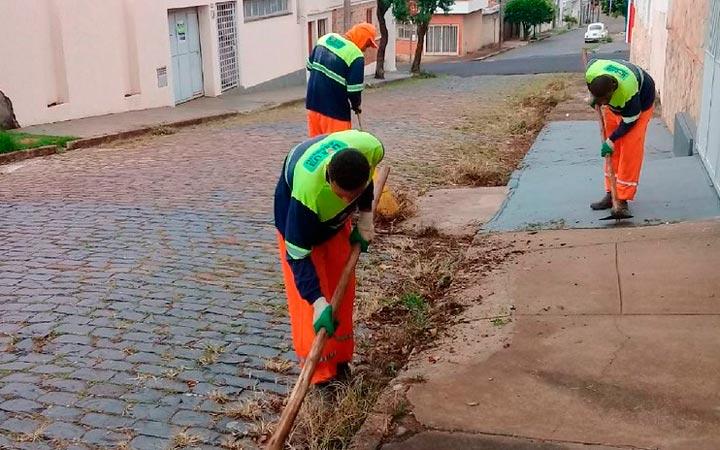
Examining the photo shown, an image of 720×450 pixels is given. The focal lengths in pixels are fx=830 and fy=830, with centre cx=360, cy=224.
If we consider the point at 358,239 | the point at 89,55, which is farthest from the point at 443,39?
the point at 358,239

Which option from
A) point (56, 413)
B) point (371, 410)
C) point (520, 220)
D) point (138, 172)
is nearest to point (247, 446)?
point (371, 410)

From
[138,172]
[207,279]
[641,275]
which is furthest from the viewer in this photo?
[138,172]

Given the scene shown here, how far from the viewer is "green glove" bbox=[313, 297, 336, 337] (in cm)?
368

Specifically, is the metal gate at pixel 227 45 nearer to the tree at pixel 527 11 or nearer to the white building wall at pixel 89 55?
the white building wall at pixel 89 55

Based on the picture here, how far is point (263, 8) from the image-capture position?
23281mm

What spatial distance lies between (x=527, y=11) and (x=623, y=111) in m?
54.7

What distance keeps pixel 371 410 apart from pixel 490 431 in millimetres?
586

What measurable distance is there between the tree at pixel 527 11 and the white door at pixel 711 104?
51999 millimetres

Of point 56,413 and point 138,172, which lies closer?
point 56,413

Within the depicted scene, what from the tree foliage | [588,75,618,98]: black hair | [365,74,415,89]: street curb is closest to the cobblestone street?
[588,75,618,98]: black hair

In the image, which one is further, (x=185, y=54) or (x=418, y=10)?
(x=418, y=10)

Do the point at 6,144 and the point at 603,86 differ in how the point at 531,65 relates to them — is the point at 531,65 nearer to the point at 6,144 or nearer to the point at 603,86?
the point at 6,144

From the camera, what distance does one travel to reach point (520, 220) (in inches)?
285

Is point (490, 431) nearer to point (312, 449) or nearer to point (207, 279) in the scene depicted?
point (312, 449)
